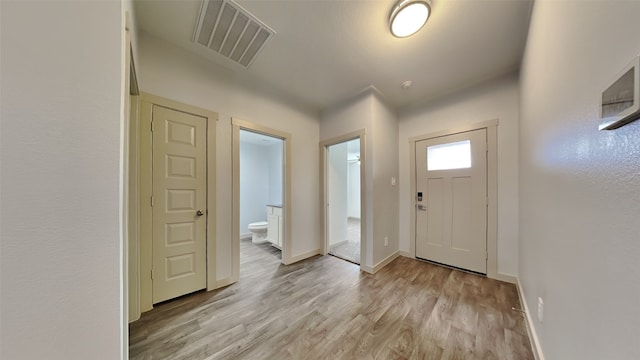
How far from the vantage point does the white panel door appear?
183cm

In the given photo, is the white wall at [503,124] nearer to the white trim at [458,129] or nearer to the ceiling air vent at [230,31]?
the white trim at [458,129]

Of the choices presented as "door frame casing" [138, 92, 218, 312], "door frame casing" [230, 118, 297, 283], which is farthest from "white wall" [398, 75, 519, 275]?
"door frame casing" [138, 92, 218, 312]

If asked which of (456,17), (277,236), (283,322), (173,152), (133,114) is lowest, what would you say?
(283,322)

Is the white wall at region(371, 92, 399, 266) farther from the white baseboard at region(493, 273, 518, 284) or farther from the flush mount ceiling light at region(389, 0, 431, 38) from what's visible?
the white baseboard at region(493, 273, 518, 284)

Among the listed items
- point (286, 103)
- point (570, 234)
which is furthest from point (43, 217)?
point (286, 103)

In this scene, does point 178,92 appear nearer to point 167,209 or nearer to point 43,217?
point 167,209

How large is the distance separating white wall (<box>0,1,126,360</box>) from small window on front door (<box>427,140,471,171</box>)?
3281 mm

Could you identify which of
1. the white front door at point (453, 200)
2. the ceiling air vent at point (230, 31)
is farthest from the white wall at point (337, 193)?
the ceiling air vent at point (230, 31)

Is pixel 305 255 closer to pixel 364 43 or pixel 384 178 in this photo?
pixel 384 178

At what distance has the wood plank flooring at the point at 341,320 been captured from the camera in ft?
4.40

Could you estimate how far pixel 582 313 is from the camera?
73 centimetres

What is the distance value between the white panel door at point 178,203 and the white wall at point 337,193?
2064 millimetres

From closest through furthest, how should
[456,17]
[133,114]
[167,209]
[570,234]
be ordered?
[570,234] < [456,17] < [133,114] < [167,209]

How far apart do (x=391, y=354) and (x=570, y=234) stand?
1.24 meters
